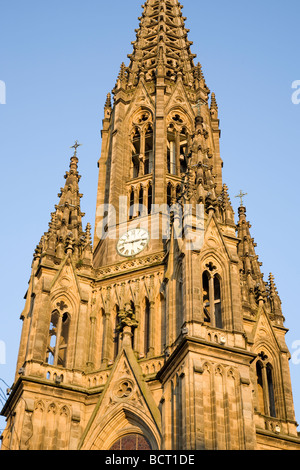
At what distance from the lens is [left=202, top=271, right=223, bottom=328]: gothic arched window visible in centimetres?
3741

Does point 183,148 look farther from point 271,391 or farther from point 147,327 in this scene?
point 271,391

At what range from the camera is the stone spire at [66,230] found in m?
43.5

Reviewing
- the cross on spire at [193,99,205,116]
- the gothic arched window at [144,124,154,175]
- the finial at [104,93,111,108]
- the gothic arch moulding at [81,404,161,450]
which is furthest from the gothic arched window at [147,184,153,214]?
the gothic arch moulding at [81,404,161,450]

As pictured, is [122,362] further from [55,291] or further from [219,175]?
[219,175]

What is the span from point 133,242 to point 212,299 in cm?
827

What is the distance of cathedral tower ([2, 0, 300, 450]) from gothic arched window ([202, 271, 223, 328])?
67 mm

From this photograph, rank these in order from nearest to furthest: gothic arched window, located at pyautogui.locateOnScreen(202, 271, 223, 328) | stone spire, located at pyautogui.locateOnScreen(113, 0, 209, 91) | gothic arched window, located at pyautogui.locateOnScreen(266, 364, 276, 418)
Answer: gothic arched window, located at pyautogui.locateOnScreen(202, 271, 223, 328) < gothic arched window, located at pyautogui.locateOnScreen(266, 364, 276, 418) < stone spire, located at pyautogui.locateOnScreen(113, 0, 209, 91)

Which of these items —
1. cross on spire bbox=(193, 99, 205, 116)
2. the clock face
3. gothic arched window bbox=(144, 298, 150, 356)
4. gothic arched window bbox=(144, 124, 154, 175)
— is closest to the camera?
gothic arched window bbox=(144, 298, 150, 356)

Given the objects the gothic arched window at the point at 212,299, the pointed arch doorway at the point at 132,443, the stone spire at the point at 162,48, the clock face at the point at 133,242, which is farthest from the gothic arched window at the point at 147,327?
the stone spire at the point at 162,48

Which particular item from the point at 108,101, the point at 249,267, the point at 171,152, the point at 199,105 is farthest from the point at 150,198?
the point at 108,101

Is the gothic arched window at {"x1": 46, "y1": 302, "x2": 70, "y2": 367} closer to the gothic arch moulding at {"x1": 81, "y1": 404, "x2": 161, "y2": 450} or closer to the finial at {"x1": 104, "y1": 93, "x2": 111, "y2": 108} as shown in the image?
the gothic arch moulding at {"x1": 81, "y1": 404, "x2": 161, "y2": 450}

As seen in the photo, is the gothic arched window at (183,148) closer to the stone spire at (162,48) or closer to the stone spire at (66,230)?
the stone spire at (162,48)

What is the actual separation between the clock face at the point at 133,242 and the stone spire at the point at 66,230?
5.55 ft

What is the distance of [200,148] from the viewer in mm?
45969
